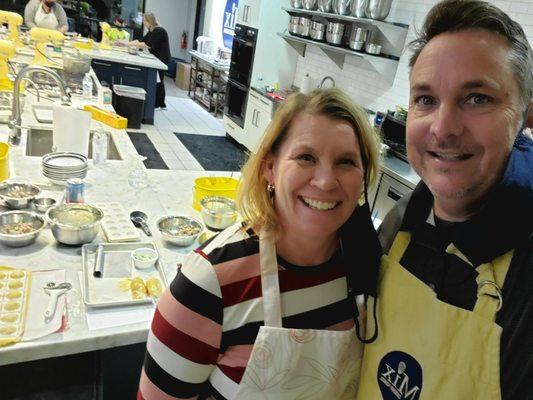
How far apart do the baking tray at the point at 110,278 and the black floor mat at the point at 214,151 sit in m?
3.96

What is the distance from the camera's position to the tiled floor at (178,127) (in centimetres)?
592

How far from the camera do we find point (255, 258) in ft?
3.52

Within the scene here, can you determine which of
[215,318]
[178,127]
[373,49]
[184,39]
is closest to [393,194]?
[373,49]

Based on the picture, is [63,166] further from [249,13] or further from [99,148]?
[249,13]

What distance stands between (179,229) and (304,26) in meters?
4.38

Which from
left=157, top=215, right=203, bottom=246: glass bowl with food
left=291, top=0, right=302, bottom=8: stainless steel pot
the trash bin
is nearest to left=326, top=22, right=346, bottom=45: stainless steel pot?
Result: left=291, top=0, right=302, bottom=8: stainless steel pot

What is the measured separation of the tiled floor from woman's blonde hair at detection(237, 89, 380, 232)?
4.39 meters

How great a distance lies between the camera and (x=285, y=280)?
43.1 inches

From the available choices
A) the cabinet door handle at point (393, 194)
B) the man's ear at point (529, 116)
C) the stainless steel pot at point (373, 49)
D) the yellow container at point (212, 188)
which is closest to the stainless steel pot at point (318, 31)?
the stainless steel pot at point (373, 49)

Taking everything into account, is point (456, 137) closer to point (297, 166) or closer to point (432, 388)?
point (297, 166)

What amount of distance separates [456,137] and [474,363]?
542mm

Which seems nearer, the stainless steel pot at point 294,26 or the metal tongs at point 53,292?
the metal tongs at point 53,292

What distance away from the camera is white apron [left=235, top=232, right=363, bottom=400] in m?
1.03

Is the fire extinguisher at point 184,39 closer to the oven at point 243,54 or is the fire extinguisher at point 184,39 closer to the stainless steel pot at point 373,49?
the oven at point 243,54
